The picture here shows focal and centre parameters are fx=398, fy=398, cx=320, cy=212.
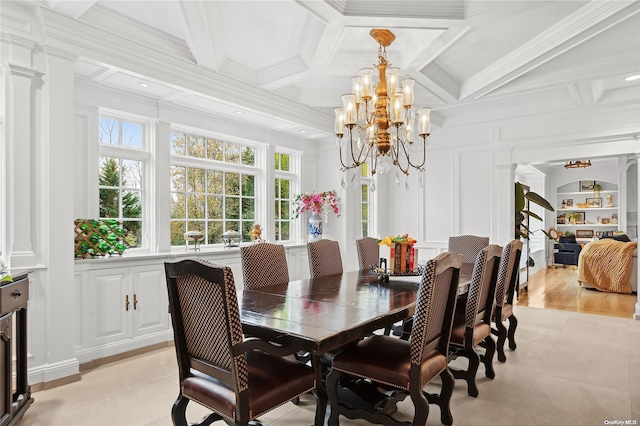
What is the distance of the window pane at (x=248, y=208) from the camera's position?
526cm

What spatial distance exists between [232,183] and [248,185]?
262 mm

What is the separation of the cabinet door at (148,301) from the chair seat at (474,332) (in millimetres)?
2692

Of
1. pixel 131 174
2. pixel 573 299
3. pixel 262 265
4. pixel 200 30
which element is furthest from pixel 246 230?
pixel 573 299

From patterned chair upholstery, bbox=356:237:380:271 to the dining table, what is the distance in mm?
883

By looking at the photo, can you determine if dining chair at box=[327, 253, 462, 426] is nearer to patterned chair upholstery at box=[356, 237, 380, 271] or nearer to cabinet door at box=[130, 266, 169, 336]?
patterned chair upholstery at box=[356, 237, 380, 271]

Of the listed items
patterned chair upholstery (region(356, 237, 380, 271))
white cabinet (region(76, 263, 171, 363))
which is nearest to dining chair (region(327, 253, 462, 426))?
patterned chair upholstery (region(356, 237, 380, 271))

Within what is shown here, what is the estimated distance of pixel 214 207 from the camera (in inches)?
193

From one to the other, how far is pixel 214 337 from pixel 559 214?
1175cm

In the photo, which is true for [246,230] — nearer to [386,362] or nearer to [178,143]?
[178,143]

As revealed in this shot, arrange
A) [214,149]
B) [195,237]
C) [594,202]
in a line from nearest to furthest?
[195,237] → [214,149] → [594,202]

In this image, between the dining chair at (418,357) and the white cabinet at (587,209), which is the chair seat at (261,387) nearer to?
the dining chair at (418,357)

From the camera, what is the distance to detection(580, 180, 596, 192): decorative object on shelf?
1058 centimetres

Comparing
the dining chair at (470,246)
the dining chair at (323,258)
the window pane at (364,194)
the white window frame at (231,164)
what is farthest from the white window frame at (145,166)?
the window pane at (364,194)

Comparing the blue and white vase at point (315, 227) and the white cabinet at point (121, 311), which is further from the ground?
the blue and white vase at point (315, 227)
